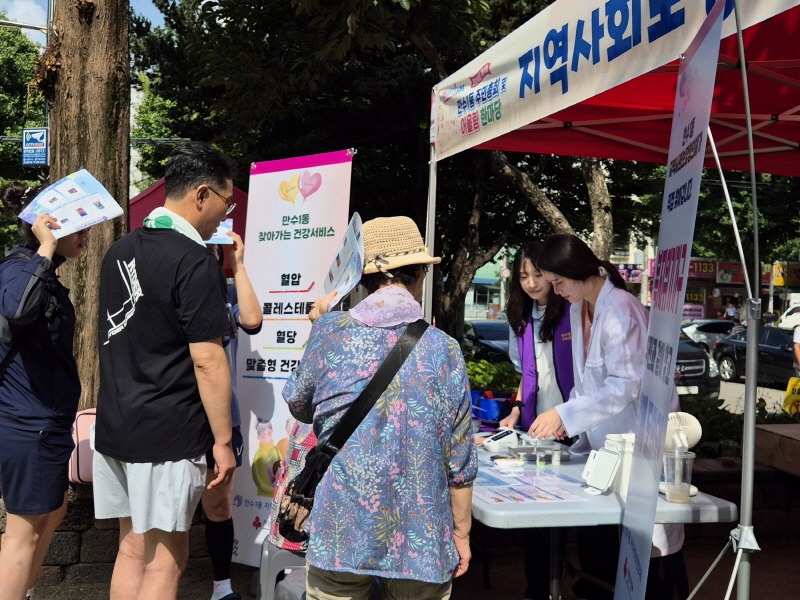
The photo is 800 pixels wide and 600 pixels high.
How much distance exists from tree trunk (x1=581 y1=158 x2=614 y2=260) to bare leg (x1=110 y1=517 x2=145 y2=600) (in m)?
8.22

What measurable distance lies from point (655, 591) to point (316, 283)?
2291 mm

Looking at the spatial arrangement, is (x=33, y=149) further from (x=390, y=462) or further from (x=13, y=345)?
(x=390, y=462)

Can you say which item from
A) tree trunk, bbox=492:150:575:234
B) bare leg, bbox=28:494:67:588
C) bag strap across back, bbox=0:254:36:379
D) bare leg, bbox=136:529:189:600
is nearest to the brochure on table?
bare leg, bbox=136:529:189:600

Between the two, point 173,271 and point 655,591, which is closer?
point 173,271

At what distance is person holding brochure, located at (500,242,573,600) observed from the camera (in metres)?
3.90

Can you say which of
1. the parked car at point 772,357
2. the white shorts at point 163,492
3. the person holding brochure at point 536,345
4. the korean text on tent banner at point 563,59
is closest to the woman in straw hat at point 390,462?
the white shorts at point 163,492

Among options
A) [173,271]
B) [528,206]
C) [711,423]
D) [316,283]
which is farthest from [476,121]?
[528,206]

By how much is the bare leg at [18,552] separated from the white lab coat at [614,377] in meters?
2.04

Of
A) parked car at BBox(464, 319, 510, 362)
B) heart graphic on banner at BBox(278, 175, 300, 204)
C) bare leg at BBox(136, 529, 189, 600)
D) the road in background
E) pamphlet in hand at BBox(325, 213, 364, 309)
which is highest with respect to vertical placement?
heart graphic on banner at BBox(278, 175, 300, 204)

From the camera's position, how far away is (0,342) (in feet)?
10.2

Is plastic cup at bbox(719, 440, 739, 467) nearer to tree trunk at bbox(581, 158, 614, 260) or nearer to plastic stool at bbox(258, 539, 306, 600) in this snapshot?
plastic stool at bbox(258, 539, 306, 600)

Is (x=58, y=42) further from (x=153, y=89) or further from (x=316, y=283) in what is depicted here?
(x=153, y=89)

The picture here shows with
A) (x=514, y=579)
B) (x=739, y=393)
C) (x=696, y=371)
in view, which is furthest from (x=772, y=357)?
(x=514, y=579)

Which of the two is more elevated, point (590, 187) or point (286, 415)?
point (590, 187)
